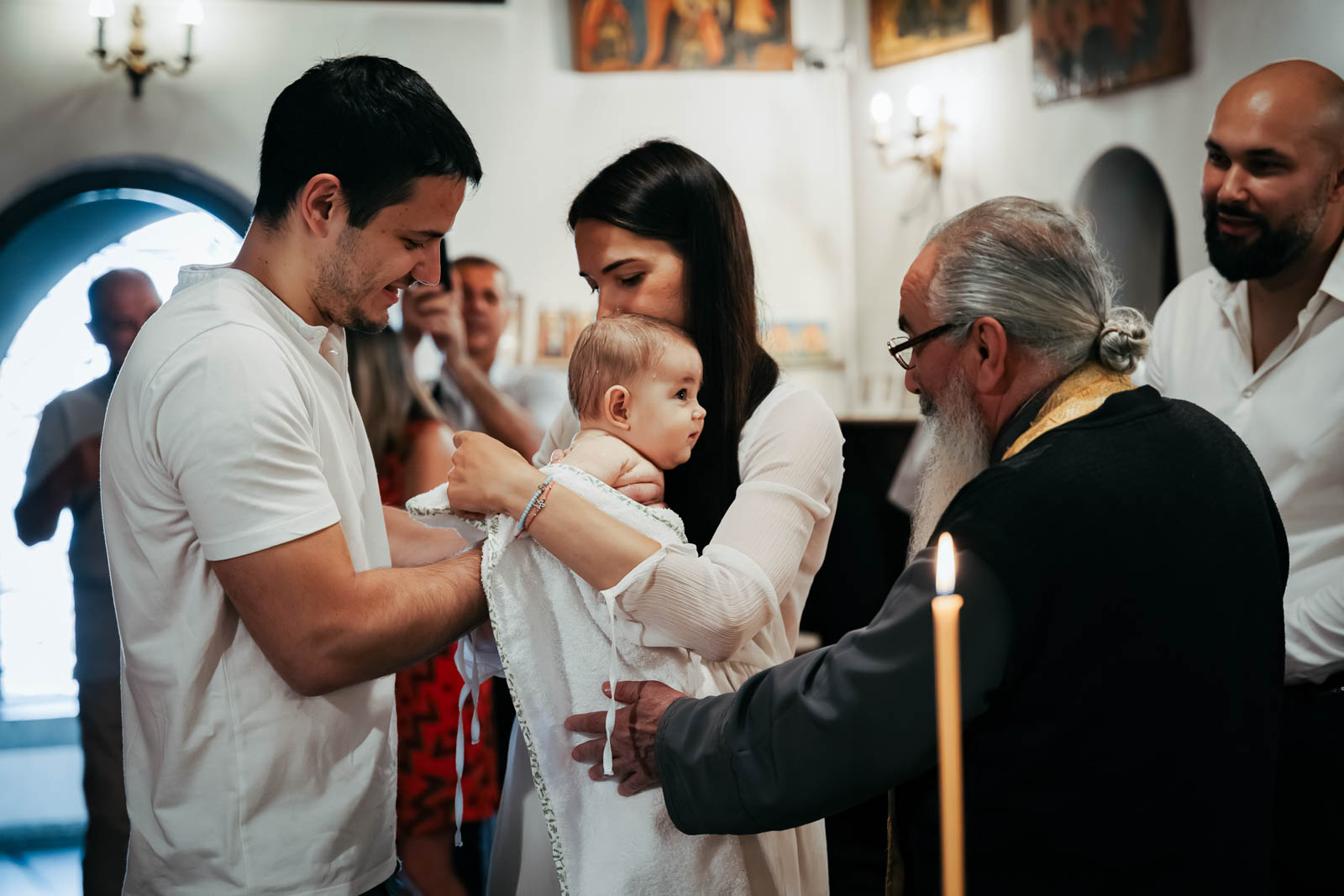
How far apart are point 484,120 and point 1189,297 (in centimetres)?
447

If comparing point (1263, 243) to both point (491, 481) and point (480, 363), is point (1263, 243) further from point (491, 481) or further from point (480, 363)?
point (480, 363)

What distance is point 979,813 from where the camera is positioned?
5.20 ft

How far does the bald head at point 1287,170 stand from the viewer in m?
2.97

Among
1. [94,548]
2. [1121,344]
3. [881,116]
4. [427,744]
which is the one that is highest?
[881,116]

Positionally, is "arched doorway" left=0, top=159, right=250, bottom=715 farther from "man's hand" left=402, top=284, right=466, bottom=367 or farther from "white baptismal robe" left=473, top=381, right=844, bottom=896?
"white baptismal robe" left=473, top=381, right=844, bottom=896

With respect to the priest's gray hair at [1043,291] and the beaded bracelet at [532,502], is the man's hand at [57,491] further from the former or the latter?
the priest's gray hair at [1043,291]

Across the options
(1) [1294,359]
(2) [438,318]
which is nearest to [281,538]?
(1) [1294,359]

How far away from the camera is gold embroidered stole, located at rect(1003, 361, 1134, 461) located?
65.6 inches

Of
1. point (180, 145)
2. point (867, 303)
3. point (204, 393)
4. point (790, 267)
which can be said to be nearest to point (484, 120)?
point (180, 145)

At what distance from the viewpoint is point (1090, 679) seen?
4.94ft

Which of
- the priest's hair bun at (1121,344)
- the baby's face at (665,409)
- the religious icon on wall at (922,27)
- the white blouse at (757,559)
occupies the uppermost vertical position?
the religious icon on wall at (922,27)

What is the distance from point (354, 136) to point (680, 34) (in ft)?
18.4

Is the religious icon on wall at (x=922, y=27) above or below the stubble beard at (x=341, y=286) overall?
above

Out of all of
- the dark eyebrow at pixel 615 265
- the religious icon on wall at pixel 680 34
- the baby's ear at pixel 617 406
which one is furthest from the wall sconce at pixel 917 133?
the baby's ear at pixel 617 406
